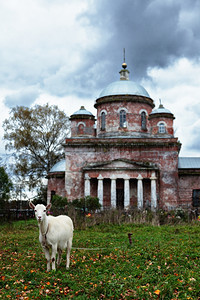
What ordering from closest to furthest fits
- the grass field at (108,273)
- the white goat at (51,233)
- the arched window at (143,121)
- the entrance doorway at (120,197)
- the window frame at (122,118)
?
1. the grass field at (108,273)
2. the white goat at (51,233)
3. the entrance doorway at (120,197)
4. the window frame at (122,118)
5. the arched window at (143,121)

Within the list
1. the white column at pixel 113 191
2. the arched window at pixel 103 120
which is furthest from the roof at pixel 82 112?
the white column at pixel 113 191

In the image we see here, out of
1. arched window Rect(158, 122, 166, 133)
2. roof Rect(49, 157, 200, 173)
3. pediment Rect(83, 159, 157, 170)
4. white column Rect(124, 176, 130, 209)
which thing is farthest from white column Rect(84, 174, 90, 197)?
arched window Rect(158, 122, 166, 133)

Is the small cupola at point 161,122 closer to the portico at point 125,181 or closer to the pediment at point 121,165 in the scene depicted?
the pediment at point 121,165

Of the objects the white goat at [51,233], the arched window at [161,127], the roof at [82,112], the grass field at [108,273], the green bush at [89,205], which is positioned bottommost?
the grass field at [108,273]

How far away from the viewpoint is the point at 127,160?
2570 cm

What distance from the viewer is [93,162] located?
87.8ft

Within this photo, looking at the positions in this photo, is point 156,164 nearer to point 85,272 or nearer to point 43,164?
point 43,164

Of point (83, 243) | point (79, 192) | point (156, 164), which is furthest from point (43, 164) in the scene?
point (83, 243)

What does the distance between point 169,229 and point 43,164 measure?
73.1 feet

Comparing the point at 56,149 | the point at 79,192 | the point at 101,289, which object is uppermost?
the point at 56,149

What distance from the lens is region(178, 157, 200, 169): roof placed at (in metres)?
28.0

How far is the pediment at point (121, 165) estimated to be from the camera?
1005 inches

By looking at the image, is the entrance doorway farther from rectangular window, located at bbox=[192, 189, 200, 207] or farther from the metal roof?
the metal roof

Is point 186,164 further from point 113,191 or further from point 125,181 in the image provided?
point 113,191
